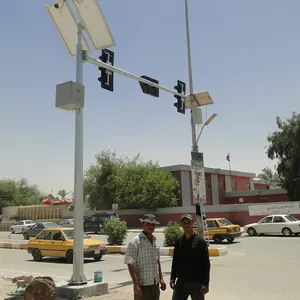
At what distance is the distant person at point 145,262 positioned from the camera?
207 inches

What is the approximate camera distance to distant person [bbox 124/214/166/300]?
5.25 metres

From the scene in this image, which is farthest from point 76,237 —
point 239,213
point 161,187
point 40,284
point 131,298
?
point 161,187

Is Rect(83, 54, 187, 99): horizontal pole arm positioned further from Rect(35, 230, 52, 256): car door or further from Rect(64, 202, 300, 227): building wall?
Rect(64, 202, 300, 227): building wall

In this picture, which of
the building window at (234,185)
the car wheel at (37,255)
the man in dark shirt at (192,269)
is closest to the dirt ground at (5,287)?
the man in dark shirt at (192,269)

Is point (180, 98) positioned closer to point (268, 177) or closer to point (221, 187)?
point (221, 187)

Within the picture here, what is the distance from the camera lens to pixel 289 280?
10.3 meters

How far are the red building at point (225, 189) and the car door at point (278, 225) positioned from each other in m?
22.3

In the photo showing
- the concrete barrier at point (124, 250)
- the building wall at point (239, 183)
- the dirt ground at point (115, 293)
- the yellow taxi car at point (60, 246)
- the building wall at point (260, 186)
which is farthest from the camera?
the building wall at point (260, 186)

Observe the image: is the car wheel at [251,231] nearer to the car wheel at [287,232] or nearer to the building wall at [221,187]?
the car wheel at [287,232]

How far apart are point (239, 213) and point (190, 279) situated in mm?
34335

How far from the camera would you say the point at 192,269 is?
17.0 ft

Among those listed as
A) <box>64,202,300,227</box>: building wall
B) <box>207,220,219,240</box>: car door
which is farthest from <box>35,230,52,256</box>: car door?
<box>64,202,300,227</box>: building wall

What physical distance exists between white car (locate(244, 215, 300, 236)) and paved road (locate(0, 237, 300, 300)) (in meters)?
8.67

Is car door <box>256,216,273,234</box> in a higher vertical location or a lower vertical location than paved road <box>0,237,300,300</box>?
higher
